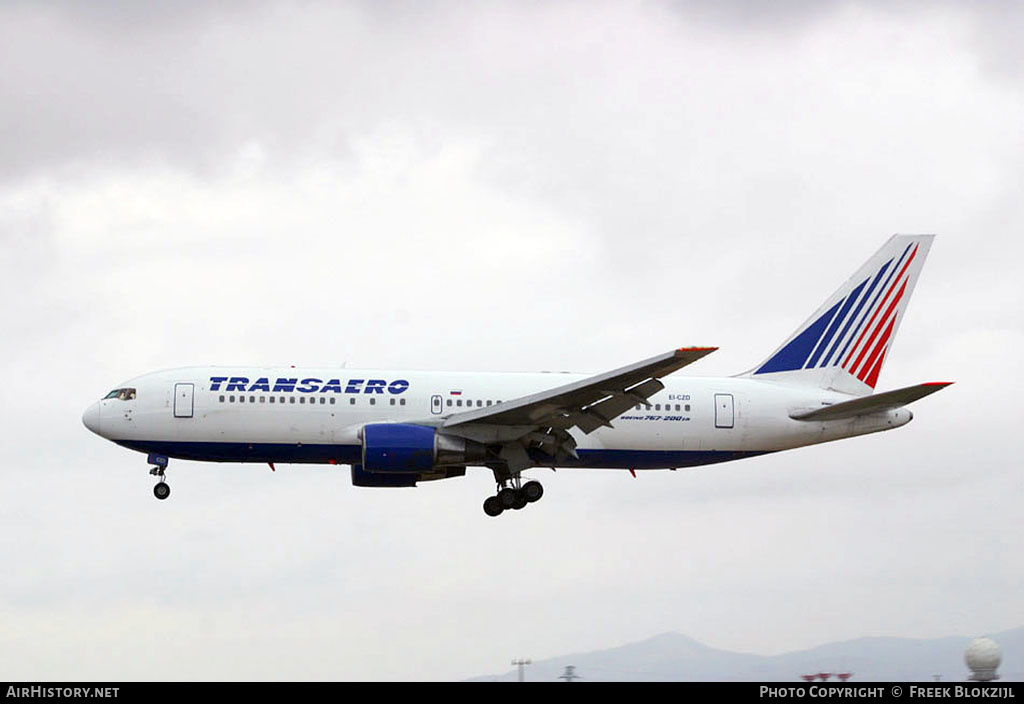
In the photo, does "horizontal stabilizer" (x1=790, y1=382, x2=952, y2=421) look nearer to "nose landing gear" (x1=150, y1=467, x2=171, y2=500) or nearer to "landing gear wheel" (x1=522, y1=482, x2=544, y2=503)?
"landing gear wheel" (x1=522, y1=482, x2=544, y2=503)

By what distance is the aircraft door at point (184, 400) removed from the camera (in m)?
44.8

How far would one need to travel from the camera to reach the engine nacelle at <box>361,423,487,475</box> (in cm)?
4378

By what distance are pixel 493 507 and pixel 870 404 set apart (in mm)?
12036

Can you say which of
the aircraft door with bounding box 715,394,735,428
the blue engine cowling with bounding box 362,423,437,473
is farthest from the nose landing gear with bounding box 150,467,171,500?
the aircraft door with bounding box 715,394,735,428

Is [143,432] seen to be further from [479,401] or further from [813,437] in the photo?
[813,437]

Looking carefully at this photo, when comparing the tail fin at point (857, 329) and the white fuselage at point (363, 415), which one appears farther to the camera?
the tail fin at point (857, 329)

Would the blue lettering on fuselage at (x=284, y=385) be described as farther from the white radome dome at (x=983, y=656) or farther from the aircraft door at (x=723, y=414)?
the white radome dome at (x=983, y=656)

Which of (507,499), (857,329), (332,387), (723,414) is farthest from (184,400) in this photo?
(857,329)

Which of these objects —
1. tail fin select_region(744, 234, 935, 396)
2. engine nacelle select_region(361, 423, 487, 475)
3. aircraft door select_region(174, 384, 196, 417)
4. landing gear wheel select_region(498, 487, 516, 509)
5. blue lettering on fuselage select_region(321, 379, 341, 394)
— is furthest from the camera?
tail fin select_region(744, 234, 935, 396)

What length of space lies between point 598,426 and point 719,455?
16.8 feet

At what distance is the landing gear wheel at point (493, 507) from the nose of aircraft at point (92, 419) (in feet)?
39.1

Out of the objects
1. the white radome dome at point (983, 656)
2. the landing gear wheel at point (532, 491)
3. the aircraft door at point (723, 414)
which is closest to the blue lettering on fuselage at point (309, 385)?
the landing gear wheel at point (532, 491)

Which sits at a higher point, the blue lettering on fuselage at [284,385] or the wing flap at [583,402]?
the blue lettering on fuselage at [284,385]

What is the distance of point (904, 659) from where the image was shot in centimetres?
5778
